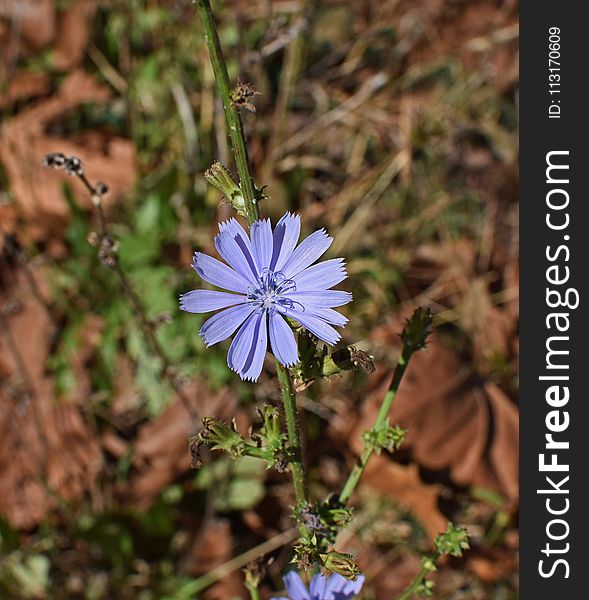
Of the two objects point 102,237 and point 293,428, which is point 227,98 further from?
point 102,237

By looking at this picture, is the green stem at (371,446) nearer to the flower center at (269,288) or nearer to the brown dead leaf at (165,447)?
the flower center at (269,288)

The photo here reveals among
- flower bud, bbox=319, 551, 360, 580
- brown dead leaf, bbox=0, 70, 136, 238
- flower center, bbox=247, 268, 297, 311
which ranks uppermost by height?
brown dead leaf, bbox=0, 70, 136, 238

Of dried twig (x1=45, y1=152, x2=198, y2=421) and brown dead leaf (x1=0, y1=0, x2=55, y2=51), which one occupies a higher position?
brown dead leaf (x1=0, y1=0, x2=55, y2=51)

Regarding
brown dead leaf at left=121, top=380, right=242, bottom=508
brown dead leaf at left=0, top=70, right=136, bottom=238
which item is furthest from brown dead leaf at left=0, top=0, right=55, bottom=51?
brown dead leaf at left=121, top=380, right=242, bottom=508

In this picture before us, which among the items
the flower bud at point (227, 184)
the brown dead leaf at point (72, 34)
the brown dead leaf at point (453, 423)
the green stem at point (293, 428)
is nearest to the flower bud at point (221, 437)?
the green stem at point (293, 428)

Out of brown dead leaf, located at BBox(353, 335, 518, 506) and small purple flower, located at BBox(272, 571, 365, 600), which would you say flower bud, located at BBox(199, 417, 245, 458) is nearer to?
small purple flower, located at BBox(272, 571, 365, 600)

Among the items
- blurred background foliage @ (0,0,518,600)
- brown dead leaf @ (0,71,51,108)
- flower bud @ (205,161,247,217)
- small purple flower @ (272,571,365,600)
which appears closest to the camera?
flower bud @ (205,161,247,217)
